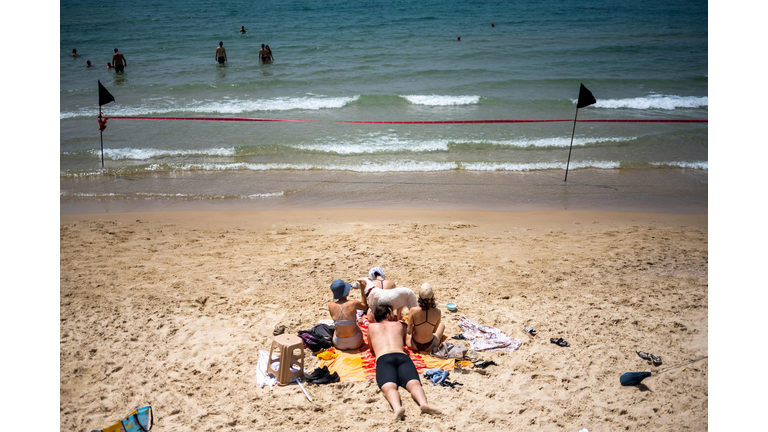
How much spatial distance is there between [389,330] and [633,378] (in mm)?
2282

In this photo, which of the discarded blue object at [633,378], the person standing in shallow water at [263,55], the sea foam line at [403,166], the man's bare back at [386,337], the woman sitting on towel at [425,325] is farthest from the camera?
the person standing in shallow water at [263,55]

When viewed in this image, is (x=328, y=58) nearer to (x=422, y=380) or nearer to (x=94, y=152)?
(x=94, y=152)

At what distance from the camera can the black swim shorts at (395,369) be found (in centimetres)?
455

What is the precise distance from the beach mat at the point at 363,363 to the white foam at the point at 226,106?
11545 mm

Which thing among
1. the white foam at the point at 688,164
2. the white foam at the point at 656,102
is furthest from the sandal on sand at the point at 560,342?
the white foam at the point at 656,102

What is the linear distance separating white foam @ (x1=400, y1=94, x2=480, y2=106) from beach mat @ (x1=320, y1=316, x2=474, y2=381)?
1197 cm

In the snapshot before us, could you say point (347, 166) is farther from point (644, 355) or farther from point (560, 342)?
point (644, 355)

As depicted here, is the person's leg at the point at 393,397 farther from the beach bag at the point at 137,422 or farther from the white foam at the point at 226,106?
the white foam at the point at 226,106

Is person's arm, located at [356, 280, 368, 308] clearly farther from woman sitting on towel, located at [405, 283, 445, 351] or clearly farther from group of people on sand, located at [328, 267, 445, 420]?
woman sitting on towel, located at [405, 283, 445, 351]

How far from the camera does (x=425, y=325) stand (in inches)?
200

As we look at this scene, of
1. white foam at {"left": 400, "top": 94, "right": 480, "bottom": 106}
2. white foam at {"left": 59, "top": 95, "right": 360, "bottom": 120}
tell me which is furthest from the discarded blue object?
white foam at {"left": 59, "top": 95, "right": 360, "bottom": 120}

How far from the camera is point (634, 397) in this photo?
14.5ft

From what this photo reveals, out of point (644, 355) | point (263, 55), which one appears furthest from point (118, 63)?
point (644, 355)

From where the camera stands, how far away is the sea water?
33.6 ft
